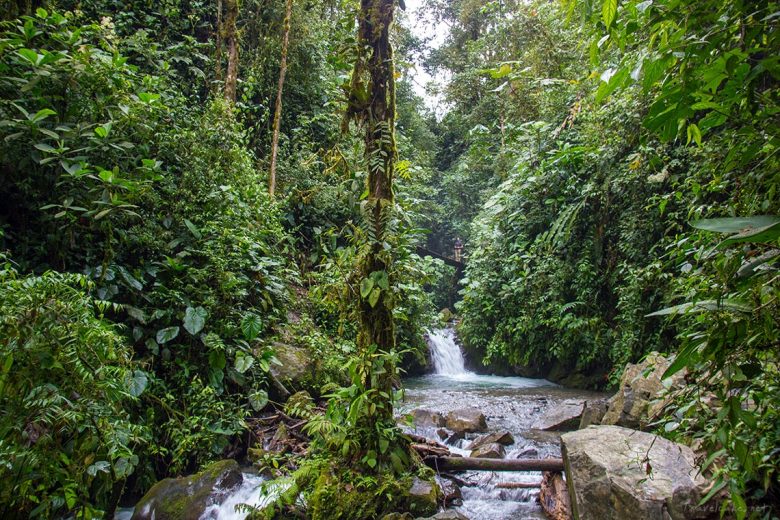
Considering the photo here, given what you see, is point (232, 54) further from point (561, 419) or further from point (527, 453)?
point (561, 419)

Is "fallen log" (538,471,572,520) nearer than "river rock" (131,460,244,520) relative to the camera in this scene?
No

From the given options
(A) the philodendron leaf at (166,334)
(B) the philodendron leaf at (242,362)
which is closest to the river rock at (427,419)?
(B) the philodendron leaf at (242,362)

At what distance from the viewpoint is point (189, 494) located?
3.59m

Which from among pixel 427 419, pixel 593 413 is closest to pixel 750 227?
pixel 593 413

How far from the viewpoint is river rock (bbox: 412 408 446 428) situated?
609 cm

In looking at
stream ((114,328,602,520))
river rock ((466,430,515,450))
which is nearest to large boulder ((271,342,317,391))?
stream ((114,328,602,520))

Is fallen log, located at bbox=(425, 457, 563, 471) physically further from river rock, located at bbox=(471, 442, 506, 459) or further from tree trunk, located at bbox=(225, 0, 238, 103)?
tree trunk, located at bbox=(225, 0, 238, 103)

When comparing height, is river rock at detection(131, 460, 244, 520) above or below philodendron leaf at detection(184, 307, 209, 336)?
below

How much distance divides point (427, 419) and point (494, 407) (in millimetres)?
1557

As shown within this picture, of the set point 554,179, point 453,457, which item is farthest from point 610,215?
point 453,457

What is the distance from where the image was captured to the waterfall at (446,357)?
1148 centimetres

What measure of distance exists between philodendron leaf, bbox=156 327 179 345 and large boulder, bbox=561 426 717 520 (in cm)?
375

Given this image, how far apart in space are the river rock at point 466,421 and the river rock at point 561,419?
2.51ft

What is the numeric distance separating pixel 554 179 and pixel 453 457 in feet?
21.2
